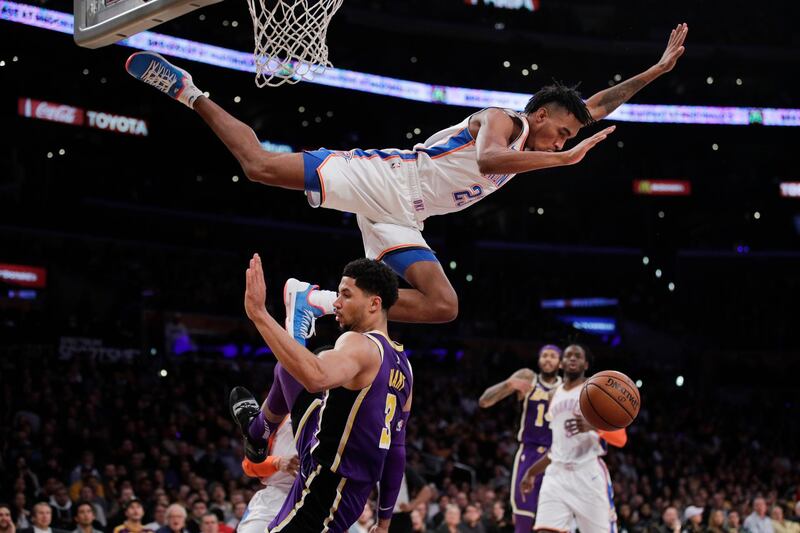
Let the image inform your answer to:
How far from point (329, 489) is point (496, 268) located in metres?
24.0

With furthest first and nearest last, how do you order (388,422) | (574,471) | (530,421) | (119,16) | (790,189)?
(790,189) < (530,421) < (574,471) < (119,16) < (388,422)

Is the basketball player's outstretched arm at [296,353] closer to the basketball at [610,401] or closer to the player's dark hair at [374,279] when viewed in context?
the player's dark hair at [374,279]

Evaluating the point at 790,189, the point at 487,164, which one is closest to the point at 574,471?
the point at 487,164

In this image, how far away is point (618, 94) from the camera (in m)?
6.32

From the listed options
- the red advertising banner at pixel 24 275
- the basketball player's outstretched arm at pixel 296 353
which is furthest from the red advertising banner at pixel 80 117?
the basketball player's outstretched arm at pixel 296 353

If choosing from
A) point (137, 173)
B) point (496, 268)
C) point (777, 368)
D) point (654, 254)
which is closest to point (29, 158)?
point (137, 173)

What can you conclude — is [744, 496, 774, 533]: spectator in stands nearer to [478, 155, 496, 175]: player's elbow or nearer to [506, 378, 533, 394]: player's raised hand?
[506, 378, 533, 394]: player's raised hand

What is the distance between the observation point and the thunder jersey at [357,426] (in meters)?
4.55

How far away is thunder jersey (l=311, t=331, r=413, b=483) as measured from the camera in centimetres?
455

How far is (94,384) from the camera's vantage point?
15.7 meters

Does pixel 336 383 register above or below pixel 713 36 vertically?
below

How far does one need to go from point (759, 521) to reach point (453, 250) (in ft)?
44.7

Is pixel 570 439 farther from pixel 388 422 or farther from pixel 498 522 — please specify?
pixel 498 522

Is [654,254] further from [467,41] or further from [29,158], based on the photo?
[29,158]
